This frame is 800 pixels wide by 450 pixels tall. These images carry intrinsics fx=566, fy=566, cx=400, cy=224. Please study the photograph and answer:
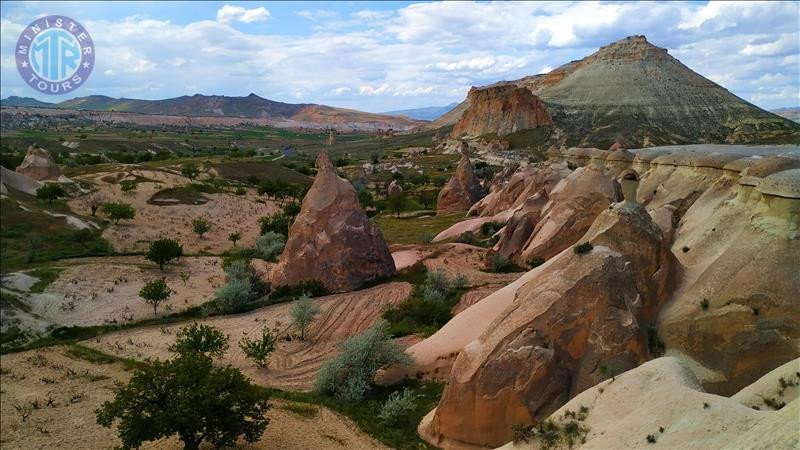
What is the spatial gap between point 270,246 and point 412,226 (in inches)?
547

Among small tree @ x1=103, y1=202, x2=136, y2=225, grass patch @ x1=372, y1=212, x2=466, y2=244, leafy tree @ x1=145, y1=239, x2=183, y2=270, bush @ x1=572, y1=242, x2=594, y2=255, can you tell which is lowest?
grass patch @ x1=372, y1=212, x2=466, y2=244

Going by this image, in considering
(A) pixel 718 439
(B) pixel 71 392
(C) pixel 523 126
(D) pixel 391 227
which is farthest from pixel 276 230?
(C) pixel 523 126

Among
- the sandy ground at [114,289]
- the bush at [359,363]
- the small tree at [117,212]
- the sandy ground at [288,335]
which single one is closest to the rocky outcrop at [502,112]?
the small tree at [117,212]

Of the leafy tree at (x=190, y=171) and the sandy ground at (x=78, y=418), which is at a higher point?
the leafy tree at (x=190, y=171)

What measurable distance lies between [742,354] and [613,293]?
3132 mm

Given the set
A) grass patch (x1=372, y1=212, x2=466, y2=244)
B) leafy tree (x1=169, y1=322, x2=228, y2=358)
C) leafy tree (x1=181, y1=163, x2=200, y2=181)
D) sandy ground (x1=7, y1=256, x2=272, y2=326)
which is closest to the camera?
leafy tree (x1=169, y1=322, x2=228, y2=358)

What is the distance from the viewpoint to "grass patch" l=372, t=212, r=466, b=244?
39938 mm

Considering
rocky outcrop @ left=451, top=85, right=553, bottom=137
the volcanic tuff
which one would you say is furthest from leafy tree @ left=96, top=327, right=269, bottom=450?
rocky outcrop @ left=451, top=85, right=553, bottom=137

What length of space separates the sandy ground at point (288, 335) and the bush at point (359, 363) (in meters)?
1.26

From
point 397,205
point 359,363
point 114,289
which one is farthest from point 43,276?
point 397,205

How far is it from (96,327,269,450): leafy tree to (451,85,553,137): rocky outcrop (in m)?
93.3

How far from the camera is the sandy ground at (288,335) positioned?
1886cm

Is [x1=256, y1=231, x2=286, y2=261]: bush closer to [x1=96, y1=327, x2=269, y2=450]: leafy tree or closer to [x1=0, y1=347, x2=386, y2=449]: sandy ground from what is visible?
[x1=0, y1=347, x2=386, y2=449]: sandy ground

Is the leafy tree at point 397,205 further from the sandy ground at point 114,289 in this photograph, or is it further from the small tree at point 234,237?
the sandy ground at point 114,289
